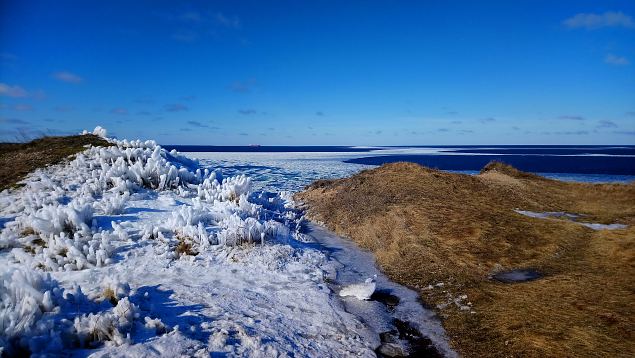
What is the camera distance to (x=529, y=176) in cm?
2159

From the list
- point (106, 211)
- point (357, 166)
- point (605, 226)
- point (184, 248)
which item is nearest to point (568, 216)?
point (605, 226)

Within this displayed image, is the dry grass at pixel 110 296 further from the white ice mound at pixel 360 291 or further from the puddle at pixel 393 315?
the white ice mound at pixel 360 291

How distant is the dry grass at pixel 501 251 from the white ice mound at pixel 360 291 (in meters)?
1.14

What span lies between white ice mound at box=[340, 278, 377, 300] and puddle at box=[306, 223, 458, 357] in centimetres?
12

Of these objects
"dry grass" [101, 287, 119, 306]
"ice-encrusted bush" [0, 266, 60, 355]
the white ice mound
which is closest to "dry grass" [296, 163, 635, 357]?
the white ice mound

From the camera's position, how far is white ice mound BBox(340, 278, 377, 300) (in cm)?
700

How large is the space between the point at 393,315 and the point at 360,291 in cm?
82

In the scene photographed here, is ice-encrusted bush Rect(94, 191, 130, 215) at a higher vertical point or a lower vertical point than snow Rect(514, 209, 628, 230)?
higher

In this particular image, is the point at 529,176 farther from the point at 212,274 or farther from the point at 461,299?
the point at 212,274

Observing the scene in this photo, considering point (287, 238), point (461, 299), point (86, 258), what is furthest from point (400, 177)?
point (86, 258)

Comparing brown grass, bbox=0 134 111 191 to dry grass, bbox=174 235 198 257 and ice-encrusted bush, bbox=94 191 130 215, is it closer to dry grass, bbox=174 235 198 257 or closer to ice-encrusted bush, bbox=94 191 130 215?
ice-encrusted bush, bbox=94 191 130 215

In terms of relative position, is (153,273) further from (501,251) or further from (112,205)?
(501,251)

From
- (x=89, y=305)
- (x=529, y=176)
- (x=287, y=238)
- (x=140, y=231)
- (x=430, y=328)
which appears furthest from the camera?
(x=529, y=176)

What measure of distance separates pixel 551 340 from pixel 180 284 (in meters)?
5.91
